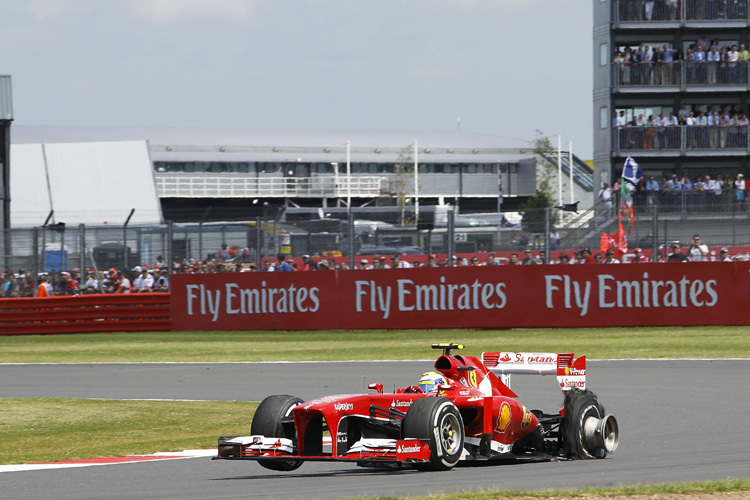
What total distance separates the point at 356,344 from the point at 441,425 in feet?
48.1

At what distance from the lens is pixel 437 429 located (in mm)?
7707

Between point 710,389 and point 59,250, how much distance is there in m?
17.4

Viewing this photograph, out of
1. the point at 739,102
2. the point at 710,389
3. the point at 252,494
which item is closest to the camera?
the point at 252,494

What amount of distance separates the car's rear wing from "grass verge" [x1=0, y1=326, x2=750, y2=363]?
9699mm

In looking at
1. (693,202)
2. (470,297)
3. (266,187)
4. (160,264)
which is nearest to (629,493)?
(470,297)

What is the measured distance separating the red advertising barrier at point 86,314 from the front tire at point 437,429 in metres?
19.1

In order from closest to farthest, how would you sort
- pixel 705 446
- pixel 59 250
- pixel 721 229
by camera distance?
pixel 705 446 < pixel 721 229 < pixel 59 250

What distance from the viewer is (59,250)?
2677cm

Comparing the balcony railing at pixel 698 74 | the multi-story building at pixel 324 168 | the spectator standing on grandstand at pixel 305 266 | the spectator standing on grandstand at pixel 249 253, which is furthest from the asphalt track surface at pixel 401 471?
the multi-story building at pixel 324 168

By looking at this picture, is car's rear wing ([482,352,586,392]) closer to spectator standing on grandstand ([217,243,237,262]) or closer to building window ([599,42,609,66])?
spectator standing on grandstand ([217,243,237,262])

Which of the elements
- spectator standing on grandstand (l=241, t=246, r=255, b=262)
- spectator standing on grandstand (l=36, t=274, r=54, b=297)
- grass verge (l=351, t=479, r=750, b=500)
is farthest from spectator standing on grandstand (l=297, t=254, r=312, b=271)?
grass verge (l=351, t=479, r=750, b=500)

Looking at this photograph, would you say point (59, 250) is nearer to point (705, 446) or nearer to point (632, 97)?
point (705, 446)

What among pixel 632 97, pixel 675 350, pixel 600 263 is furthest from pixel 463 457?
pixel 632 97

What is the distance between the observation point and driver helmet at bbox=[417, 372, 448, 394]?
329 inches
